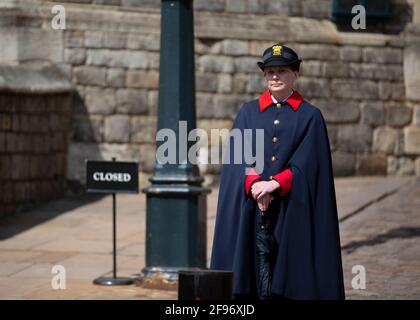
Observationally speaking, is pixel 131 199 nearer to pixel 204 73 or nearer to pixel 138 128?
pixel 138 128

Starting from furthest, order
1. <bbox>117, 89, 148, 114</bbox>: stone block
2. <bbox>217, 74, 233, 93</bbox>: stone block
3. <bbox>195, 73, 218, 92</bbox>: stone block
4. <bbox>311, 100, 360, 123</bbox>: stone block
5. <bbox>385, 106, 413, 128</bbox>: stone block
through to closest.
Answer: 1. <bbox>385, 106, 413, 128</bbox>: stone block
2. <bbox>311, 100, 360, 123</bbox>: stone block
3. <bbox>217, 74, 233, 93</bbox>: stone block
4. <bbox>195, 73, 218, 92</bbox>: stone block
5. <bbox>117, 89, 148, 114</bbox>: stone block

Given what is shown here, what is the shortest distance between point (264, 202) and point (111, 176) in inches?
160

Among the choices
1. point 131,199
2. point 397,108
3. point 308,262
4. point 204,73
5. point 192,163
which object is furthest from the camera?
point 397,108

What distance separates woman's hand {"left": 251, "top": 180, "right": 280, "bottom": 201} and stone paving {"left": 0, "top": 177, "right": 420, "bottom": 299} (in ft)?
9.50

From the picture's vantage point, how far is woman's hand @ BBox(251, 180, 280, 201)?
5328 millimetres

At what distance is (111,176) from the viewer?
30.5ft

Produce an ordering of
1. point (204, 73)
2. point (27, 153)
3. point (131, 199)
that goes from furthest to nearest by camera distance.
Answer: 1. point (204, 73)
2. point (131, 199)
3. point (27, 153)

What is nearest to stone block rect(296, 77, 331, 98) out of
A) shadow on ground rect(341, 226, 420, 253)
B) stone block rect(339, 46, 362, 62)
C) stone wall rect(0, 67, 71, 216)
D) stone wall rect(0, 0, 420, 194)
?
stone wall rect(0, 0, 420, 194)

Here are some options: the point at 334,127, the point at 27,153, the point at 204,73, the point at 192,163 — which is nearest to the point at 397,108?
the point at 334,127

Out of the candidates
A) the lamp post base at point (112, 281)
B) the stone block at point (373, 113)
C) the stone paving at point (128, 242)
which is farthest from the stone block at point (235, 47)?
the lamp post base at point (112, 281)

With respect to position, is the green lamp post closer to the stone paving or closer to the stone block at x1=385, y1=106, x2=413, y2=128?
the stone paving

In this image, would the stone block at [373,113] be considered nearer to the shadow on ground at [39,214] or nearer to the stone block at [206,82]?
the stone block at [206,82]

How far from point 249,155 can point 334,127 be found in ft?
34.4
